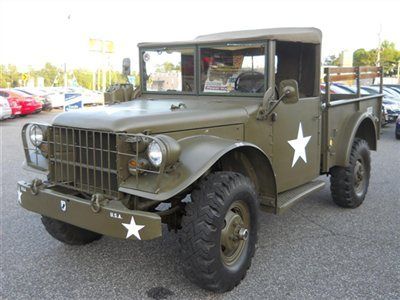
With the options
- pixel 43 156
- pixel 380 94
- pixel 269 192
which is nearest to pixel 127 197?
pixel 43 156

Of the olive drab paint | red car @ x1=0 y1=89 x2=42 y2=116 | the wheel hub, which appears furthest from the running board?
red car @ x1=0 y1=89 x2=42 y2=116

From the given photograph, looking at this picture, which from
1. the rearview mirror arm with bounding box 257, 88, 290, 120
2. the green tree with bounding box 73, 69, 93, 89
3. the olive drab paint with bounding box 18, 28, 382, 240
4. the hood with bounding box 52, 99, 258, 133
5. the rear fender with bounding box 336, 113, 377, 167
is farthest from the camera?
the green tree with bounding box 73, 69, 93, 89

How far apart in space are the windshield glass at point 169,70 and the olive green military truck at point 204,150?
1 cm

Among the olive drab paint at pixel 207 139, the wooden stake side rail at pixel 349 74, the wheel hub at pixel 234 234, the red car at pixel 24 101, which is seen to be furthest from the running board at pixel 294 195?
the red car at pixel 24 101

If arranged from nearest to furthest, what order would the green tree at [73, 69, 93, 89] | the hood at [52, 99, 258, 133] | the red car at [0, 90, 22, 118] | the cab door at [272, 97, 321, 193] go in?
the hood at [52, 99, 258, 133] < the cab door at [272, 97, 321, 193] < the red car at [0, 90, 22, 118] < the green tree at [73, 69, 93, 89]

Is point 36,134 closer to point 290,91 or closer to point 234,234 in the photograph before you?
point 234,234

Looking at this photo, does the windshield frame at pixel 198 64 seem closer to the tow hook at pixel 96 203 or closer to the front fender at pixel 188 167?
the front fender at pixel 188 167

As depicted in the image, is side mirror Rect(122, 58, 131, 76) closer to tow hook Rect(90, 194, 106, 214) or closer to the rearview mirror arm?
the rearview mirror arm

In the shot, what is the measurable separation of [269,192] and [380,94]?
3182 mm

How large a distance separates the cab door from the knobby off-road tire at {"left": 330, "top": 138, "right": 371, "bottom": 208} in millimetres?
549

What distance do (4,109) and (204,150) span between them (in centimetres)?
1659

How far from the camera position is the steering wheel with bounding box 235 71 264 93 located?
13.3 feet

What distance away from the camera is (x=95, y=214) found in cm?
308

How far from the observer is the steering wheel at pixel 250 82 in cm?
407
